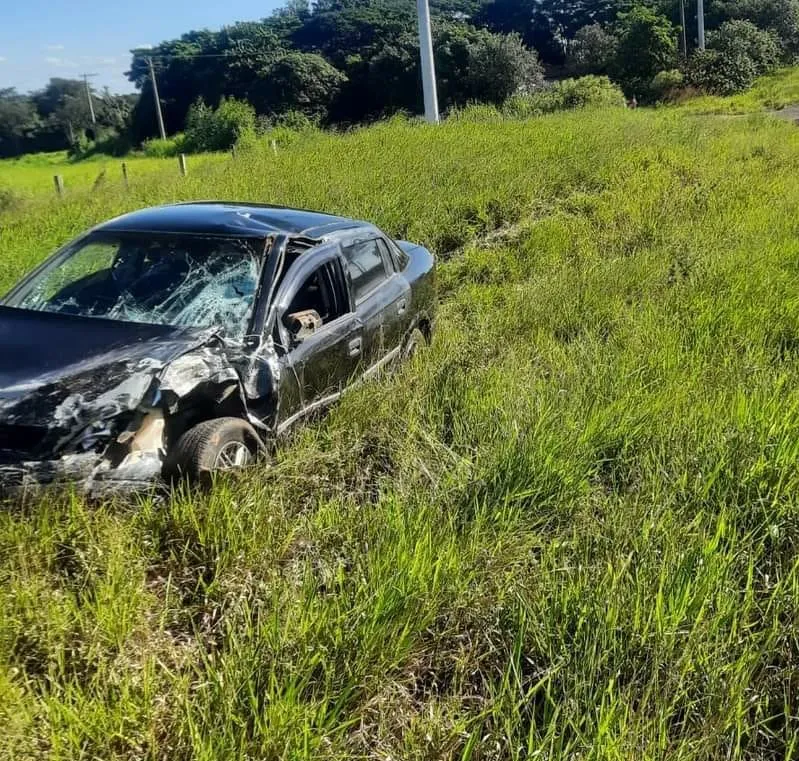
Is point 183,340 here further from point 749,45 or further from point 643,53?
point 749,45

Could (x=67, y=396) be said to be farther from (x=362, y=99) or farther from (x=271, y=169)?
(x=362, y=99)

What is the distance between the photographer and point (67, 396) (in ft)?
9.08

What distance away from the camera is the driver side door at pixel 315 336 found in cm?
363

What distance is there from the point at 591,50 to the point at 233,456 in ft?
212

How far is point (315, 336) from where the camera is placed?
3.86 metres

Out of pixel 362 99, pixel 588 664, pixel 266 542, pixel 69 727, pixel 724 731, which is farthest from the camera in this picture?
pixel 362 99

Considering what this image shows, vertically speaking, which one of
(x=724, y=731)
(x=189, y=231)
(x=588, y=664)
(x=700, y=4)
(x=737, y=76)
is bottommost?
(x=724, y=731)

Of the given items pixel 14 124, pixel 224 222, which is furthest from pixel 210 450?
pixel 14 124

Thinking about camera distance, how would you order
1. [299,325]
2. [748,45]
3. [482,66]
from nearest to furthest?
[299,325] < [748,45] < [482,66]

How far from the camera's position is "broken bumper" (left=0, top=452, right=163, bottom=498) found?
8.46ft

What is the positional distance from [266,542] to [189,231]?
219 centimetres

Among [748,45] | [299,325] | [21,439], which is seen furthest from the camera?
[748,45]

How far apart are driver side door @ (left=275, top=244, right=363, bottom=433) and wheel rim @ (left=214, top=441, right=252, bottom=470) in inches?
13.7

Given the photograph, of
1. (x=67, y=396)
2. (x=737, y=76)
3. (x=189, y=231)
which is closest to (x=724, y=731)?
(x=67, y=396)
